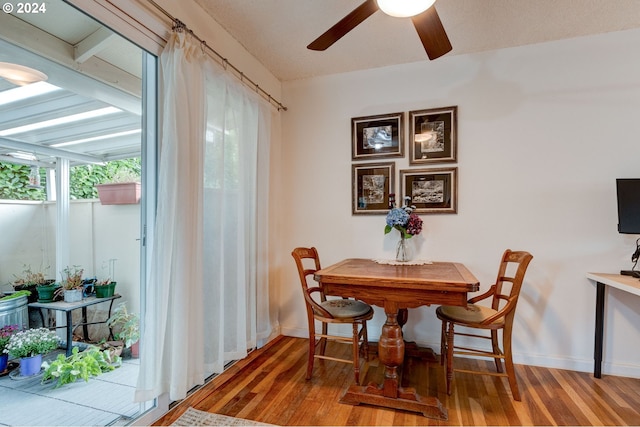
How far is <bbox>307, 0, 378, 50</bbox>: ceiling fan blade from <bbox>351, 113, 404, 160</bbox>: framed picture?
1185mm

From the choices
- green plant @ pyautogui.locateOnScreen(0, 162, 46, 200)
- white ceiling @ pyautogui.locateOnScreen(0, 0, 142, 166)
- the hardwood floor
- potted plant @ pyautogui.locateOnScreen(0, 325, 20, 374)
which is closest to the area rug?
the hardwood floor

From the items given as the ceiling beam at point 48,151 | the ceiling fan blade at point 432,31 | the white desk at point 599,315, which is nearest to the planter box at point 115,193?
the ceiling beam at point 48,151

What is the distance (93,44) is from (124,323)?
193 cm

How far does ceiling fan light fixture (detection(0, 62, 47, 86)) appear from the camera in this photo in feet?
4.74

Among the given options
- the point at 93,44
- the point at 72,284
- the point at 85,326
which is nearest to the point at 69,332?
the point at 85,326

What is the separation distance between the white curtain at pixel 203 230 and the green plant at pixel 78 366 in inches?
27.3

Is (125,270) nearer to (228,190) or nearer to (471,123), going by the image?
(228,190)

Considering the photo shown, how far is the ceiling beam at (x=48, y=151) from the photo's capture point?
1577mm

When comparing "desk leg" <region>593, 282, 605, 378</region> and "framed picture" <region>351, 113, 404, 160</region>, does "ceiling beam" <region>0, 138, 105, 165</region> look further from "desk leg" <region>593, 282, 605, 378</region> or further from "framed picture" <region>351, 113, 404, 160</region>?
"desk leg" <region>593, 282, 605, 378</region>

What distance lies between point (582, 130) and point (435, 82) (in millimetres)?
1190

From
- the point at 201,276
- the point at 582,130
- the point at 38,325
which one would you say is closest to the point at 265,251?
the point at 201,276

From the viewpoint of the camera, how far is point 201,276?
1.89m

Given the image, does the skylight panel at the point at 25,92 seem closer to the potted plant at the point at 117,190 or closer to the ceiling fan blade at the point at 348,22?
the potted plant at the point at 117,190

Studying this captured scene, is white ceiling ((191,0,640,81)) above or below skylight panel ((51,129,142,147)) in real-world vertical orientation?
above
